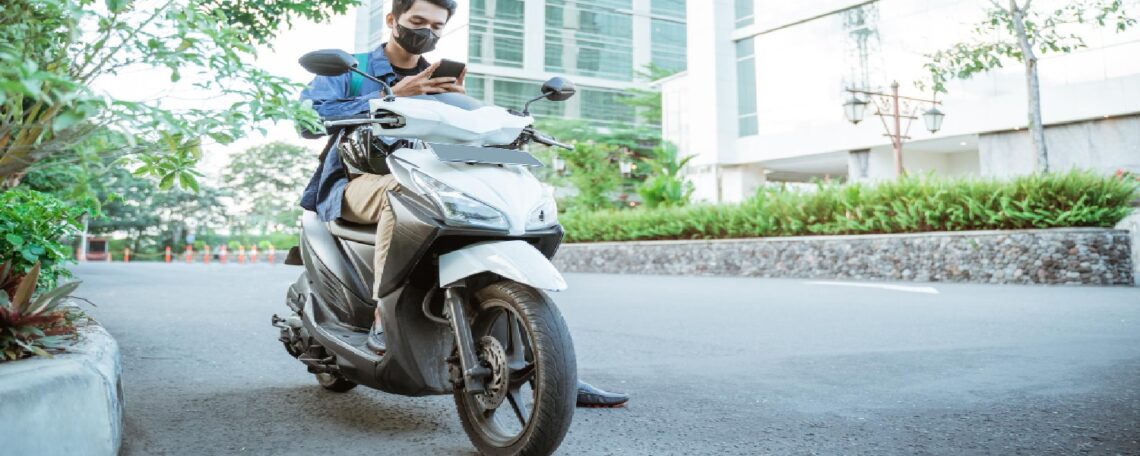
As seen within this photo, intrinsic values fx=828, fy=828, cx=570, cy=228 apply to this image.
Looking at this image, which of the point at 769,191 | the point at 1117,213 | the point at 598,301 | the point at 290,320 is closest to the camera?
the point at 290,320

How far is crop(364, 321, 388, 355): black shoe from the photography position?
8.85 ft

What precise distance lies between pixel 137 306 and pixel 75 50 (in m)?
5.91

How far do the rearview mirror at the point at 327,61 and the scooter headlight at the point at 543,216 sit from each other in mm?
748

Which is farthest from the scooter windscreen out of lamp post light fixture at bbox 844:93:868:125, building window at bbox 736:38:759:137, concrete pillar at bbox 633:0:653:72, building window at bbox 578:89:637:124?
concrete pillar at bbox 633:0:653:72

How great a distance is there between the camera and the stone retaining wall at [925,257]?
32.7 ft

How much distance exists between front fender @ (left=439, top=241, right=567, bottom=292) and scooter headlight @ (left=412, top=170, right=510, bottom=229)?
0.07m

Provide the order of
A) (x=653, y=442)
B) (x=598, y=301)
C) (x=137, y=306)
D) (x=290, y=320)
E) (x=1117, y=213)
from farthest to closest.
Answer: (x=1117, y=213), (x=598, y=301), (x=137, y=306), (x=290, y=320), (x=653, y=442)

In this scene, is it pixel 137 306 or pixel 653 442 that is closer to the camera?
pixel 653 442

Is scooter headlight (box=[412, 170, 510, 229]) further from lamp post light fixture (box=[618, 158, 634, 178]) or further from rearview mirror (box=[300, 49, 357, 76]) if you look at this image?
lamp post light fixture (box=[618, 158, 634, 178])

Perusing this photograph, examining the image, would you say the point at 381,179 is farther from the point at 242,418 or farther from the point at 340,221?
the point at 242,418

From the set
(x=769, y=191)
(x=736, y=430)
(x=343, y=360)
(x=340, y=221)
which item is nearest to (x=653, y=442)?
(x=736, y=430)

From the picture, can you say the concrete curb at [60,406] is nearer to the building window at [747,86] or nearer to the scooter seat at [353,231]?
the scooter seat at [353,231]

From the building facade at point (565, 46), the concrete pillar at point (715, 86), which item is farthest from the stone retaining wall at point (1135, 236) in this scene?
the building facade at point (565, 46)

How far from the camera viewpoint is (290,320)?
3.36m
